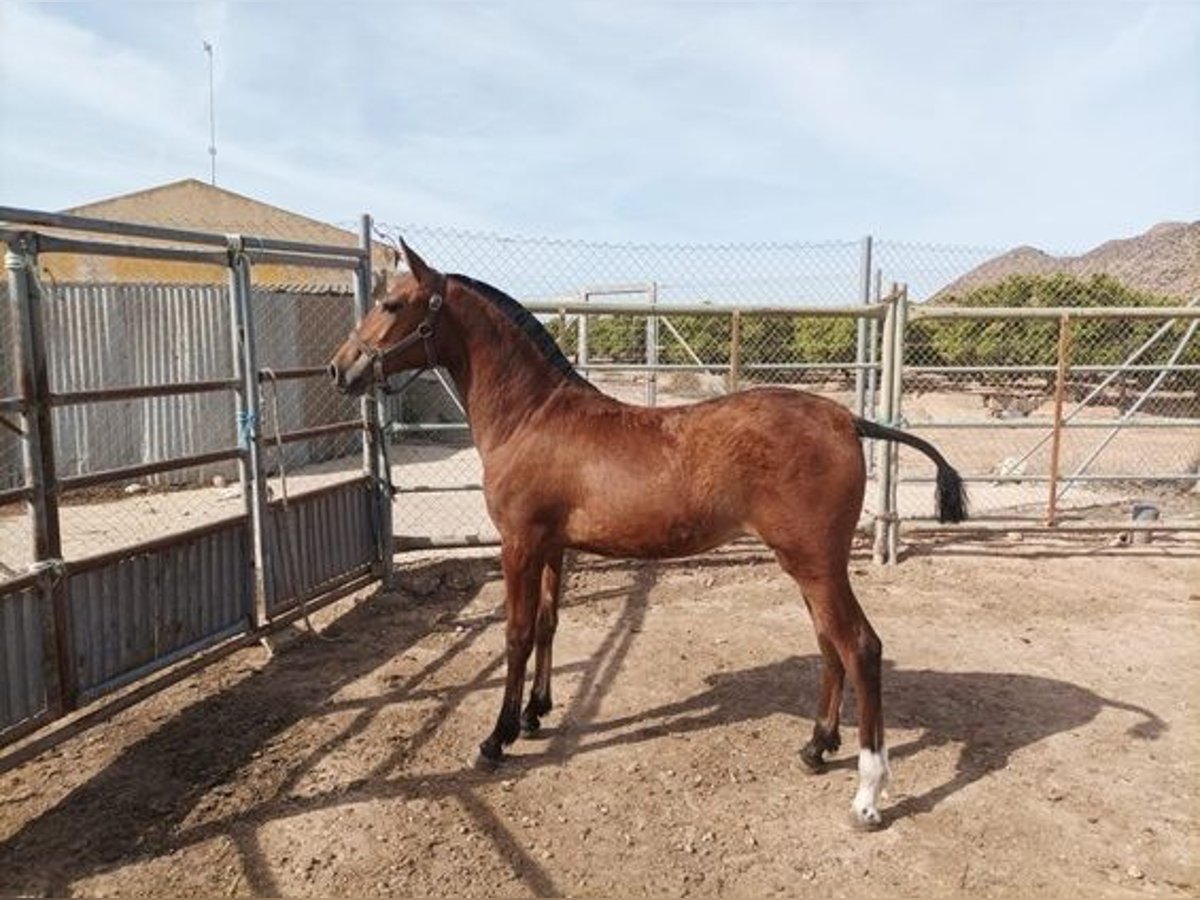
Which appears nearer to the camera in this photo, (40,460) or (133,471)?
(40,460)

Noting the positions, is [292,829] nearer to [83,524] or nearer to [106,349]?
[83,524]

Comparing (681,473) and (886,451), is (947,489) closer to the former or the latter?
(681,473)

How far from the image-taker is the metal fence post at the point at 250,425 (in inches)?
183

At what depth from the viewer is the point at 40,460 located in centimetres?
348

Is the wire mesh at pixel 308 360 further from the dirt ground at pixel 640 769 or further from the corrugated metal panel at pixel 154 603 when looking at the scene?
the dirt ground at pixel 640 769

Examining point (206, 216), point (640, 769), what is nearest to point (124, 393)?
point (640, 769)

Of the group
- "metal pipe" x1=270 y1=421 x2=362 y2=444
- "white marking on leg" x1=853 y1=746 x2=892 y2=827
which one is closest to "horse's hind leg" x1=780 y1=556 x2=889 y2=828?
"white marking on leg" x1=853 y1=746 x2=892 y2=827

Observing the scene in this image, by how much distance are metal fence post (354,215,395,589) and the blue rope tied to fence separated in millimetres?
955

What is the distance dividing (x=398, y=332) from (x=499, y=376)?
0.53 metres

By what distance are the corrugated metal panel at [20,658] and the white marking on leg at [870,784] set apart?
3.38 metres

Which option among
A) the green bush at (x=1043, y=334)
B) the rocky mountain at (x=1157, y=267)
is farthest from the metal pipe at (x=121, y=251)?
the rocky mountain at (x=1157, y=267)

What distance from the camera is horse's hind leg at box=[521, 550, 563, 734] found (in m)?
4.07

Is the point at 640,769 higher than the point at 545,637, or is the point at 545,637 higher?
the point at 545,637

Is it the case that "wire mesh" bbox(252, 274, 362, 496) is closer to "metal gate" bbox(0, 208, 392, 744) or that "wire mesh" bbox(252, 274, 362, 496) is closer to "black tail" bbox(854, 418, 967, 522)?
"metal gate" bbox(0, 208, 392, 744)
